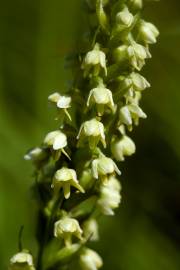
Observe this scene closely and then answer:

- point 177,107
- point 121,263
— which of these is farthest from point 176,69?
point 121,263

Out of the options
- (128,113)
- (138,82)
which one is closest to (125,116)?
(128,113)

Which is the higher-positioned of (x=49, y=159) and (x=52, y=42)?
(x=52, y=42)

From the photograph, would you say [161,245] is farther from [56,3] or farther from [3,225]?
[56,3]

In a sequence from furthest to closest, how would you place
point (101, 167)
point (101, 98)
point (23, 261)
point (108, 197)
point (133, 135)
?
point (133, 135), point (108, 197), point (23, 261), point (101, 167), point (101, 98)

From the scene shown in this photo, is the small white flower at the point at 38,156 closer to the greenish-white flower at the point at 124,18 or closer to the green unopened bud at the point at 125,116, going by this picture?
the green unopened bud at the point at 125,116

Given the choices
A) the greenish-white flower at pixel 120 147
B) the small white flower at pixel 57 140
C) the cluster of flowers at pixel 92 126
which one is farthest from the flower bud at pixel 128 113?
the small white flower at pixel 57 140

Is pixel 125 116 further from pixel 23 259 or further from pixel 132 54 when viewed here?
pixel 23 259

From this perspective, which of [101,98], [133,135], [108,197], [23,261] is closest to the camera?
[101,98]
